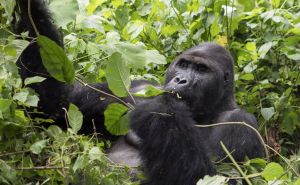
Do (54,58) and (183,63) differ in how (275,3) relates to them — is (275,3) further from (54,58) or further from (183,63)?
(54,58)

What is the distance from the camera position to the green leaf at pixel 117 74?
334cm

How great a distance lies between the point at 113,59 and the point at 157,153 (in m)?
0.73

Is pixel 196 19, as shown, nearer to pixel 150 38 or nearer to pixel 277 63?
pixel 150 38

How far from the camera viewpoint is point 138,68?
12.2 ft

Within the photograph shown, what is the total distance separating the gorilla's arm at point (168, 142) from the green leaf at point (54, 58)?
0.68 metres

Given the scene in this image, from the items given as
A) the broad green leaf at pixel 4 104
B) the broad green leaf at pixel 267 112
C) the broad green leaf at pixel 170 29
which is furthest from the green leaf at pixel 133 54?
the broad green leaf at pixel 170 29

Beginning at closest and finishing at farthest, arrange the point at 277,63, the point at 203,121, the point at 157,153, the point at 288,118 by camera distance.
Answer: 1. the point at 157,153
2. the point at 203,121
3. the point at 288,118
4. the point at 277,63

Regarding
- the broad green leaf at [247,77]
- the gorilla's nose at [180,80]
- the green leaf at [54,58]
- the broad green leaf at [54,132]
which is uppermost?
the green leaf at [54,58]

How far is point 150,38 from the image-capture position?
5.71 m

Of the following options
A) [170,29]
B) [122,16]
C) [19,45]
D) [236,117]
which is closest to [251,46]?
[170,29]

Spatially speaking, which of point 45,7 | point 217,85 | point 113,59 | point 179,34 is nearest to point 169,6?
point 179,34

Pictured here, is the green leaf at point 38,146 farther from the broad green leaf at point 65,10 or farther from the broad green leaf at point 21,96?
the broad green leaf at point 65,10

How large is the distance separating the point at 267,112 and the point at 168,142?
1.57m

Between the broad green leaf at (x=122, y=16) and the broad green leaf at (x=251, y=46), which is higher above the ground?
the broad green leaf at (x=122, y=16)
